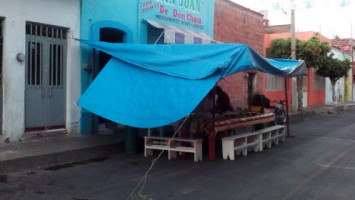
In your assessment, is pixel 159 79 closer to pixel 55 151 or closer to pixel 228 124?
pixel 228 124

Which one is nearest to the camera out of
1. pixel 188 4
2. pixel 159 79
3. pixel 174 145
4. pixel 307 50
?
pixel 159 79

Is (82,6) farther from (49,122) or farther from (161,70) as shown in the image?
(161,70)

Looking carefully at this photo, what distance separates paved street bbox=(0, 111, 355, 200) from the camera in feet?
18.9

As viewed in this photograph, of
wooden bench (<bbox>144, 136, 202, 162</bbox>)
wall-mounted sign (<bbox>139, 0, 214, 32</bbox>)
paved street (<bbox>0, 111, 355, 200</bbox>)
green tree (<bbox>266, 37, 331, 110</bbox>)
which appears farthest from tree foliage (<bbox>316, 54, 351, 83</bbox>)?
wooden bench (<bbox>144, 136, 202, 162</bbox>)

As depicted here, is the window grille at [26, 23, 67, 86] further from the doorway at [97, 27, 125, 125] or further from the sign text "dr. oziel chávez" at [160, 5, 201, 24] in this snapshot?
the sign text "dr. oziel chávez" at [160, 5, 201, 24]

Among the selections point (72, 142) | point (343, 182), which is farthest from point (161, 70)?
point (343, 182)

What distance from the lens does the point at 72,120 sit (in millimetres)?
10039

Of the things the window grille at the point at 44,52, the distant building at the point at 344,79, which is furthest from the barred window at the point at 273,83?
the window grille at the point at 44,52

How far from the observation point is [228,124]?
9.06 meters

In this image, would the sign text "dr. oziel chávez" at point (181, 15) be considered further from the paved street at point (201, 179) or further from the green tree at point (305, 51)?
the green tree at point (305, 51)

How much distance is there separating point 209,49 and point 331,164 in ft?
11.8

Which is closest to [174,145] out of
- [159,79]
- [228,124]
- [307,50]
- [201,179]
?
[228,124]

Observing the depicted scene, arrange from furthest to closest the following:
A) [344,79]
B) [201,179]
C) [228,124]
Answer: [344,79], [228,124], [201,179]

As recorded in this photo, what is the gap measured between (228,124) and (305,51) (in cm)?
1434
